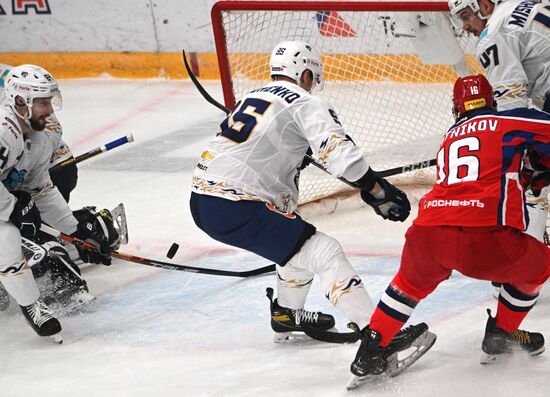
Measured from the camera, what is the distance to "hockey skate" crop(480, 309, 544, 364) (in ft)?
8.35

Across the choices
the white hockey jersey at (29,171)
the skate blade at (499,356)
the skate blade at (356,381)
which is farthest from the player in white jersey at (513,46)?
the white hockey jersey at (29,171)

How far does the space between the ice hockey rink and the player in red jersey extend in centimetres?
26

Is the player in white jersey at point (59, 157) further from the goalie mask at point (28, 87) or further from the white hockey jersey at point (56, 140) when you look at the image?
the goalie mask at point (28, 87)

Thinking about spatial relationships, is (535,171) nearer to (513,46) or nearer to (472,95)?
(472,95)

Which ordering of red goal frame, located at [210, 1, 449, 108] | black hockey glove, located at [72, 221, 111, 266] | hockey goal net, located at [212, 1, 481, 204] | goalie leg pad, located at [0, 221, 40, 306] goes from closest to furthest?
goalie leg pad, located at [0, 221, 40, 306] < black hockey glove, located at [72, 221, 111, 266] < red goal frame, located at [210, 1, 449, 108] < hockey goal net, located at [212, 1, 481, 204]

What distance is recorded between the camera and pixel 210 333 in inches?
123

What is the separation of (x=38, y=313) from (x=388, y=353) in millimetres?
1299

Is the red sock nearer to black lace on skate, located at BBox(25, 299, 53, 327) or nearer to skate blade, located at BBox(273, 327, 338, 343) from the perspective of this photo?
skate blade, located at BBox(273, 327, 338, 343)

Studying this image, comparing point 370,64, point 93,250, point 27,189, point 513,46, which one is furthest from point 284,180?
point 370,64

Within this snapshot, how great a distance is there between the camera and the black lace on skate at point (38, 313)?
122 inches

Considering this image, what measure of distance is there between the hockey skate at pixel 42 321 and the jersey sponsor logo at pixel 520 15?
6.03ft

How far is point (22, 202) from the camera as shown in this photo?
3232mm

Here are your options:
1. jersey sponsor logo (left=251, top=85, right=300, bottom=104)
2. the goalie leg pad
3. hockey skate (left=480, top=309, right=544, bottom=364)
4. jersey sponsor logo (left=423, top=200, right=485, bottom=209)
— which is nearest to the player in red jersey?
jersey sponsor logo (left=423, top=200, right=485, bottom=209)

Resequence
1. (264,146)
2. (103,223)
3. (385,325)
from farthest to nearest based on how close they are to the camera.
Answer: (103,223) < (264,146) < (385,325)
